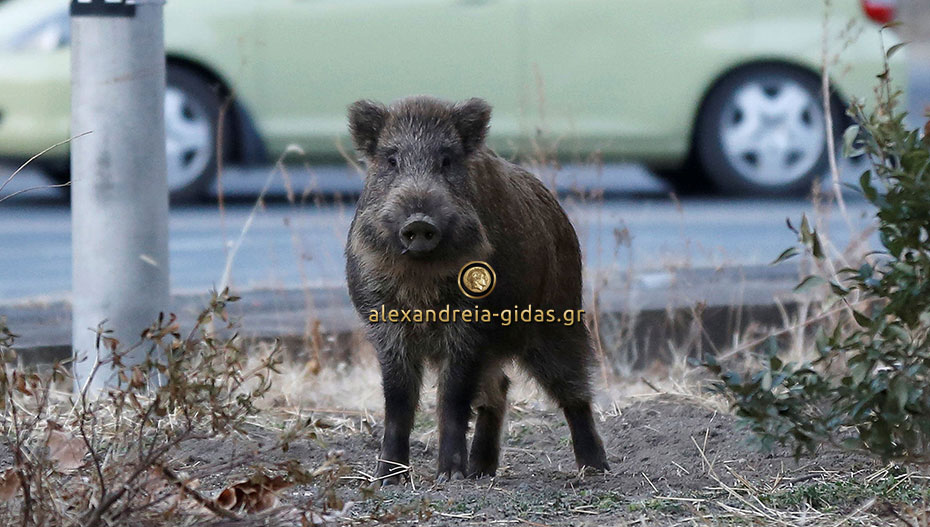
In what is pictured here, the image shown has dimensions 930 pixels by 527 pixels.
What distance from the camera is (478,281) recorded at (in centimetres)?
406

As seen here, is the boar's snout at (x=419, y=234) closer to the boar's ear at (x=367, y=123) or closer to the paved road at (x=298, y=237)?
the boar's ear at (x=367, y=123)

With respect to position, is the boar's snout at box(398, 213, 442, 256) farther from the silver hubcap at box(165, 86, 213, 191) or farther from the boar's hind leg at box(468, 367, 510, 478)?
the silver hubcap at box(165, 86, 213, 191)

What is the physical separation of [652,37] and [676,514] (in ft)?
21.2

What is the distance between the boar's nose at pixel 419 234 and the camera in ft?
12.5

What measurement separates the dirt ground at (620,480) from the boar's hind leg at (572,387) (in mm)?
102

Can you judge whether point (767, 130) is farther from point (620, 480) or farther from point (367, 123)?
point (367, 123)

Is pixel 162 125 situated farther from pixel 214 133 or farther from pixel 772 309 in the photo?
pixel 214 133

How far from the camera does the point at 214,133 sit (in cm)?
998

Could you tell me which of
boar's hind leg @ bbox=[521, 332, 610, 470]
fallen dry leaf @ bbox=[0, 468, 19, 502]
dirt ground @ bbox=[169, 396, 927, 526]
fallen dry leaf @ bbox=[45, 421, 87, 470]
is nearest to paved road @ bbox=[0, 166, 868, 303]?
dirt ground @ bbox=[169, 396, 927, 526]

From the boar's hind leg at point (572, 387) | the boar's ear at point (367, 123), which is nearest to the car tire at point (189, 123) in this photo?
the boar's ear at point (367, 123)

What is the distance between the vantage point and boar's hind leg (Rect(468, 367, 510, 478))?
443 centimetres

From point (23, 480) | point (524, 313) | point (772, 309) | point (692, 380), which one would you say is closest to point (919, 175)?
point (524, 313)

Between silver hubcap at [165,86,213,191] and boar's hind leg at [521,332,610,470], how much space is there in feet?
18.4

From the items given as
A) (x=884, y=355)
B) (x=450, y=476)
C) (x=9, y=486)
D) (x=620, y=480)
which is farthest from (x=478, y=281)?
(x=9, y=486)
